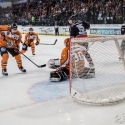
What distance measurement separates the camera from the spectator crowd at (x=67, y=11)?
32.1 ft

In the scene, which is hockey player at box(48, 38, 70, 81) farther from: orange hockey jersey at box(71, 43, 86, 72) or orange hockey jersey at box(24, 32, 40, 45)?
orange hockey jersey at box(24, 32, 40, 45)

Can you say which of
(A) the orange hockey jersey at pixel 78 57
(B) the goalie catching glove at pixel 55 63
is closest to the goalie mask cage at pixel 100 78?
(A) the orange hockey jersey at pixel 78 57

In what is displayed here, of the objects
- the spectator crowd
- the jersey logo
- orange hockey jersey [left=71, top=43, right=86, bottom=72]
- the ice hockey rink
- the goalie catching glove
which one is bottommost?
the ice hockey rink

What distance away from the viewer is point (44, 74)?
3994 millimetres

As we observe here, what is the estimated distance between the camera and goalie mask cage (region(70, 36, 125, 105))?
2480mm

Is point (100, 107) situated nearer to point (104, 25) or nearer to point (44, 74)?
point (44, 74)

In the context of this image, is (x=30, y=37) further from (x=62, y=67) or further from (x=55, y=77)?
(x=55, y=77)

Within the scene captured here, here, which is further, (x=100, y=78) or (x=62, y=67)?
(x=62, y=67)

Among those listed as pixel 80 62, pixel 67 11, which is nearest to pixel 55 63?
pixel 80 62

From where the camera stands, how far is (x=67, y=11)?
12.0 metres

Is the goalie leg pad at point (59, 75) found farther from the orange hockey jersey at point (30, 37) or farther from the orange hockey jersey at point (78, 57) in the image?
the orange hockey jersey at point (30, 37)

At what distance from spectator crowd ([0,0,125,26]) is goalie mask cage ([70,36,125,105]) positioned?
20.8 ft

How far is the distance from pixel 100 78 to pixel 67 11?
9.12 metres

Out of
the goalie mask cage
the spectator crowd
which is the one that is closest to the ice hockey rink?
the goalie mask cage
